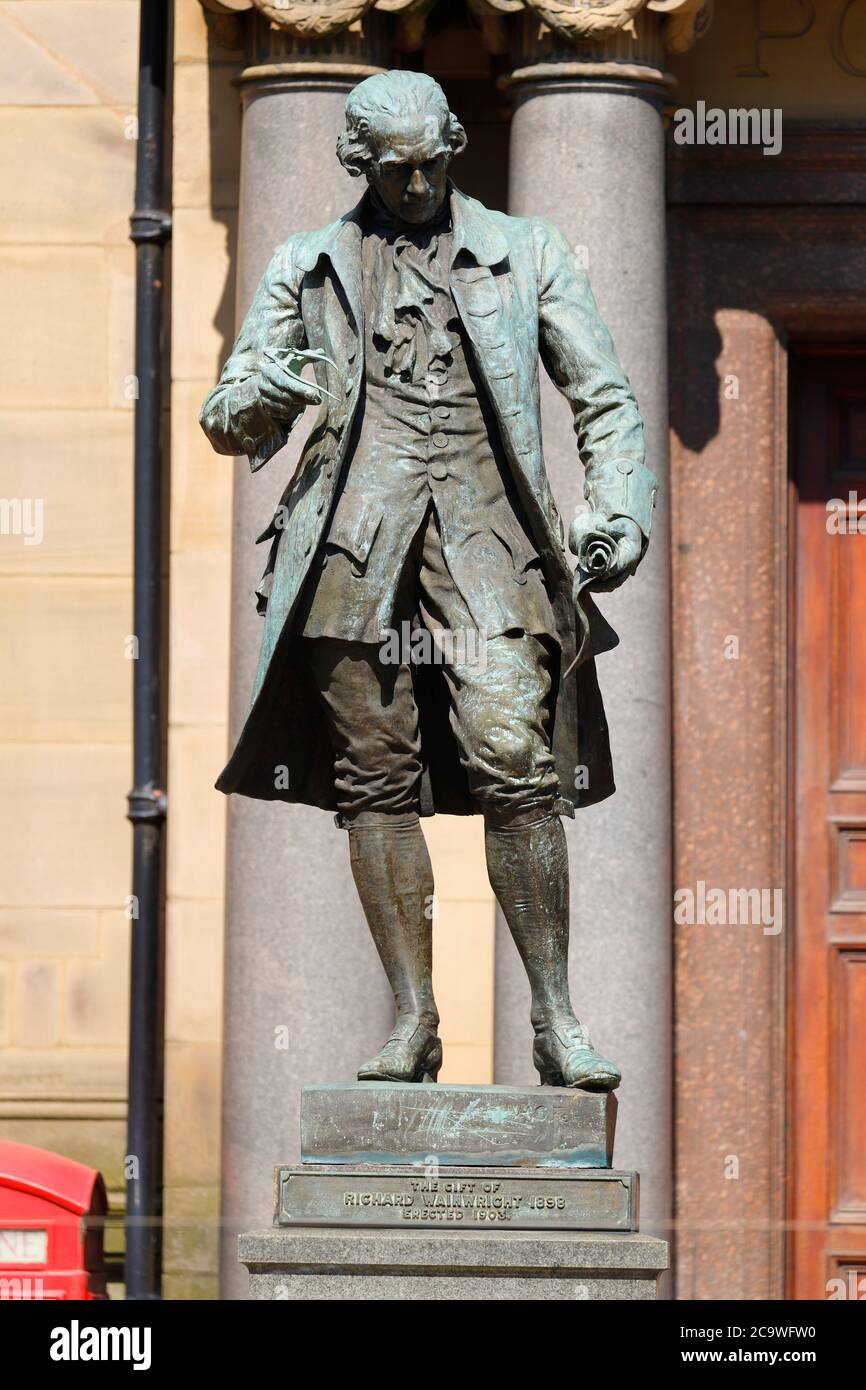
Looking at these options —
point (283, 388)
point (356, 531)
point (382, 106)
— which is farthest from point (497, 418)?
point (382, 106)

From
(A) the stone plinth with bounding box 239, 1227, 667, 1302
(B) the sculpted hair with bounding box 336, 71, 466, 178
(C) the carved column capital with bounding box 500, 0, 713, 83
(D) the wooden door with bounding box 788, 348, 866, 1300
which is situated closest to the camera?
(A) the stone plinth with bounding box 239, 1227, 667, 1302

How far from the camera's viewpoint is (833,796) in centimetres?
1225

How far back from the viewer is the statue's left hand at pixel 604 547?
775cm

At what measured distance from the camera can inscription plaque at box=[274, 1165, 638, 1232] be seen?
7.54m

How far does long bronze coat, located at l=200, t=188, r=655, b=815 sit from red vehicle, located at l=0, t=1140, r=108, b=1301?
291 centimetres

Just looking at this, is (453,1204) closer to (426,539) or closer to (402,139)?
(426,539)

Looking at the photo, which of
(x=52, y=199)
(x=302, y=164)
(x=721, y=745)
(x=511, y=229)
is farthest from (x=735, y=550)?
(x=511, y=229)

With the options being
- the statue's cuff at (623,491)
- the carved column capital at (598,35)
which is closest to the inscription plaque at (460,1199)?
the statue's cuff at (623,491)

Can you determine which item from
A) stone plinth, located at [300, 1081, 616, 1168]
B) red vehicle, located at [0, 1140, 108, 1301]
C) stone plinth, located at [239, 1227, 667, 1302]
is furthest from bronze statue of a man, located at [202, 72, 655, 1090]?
red vehicle, located at [0, 1140, 108, 1301]

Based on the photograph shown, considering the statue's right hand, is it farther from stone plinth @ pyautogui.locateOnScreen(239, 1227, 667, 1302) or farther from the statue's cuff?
stone plinth @ pyautogui.locateOnScreen(239, 1227, 667, 1302)

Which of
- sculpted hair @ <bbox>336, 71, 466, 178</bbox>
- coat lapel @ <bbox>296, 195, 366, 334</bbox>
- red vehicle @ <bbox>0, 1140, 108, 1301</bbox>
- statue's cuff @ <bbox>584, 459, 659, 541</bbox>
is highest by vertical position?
sculpted hair @ <bbox>336, 71, 466, 178</bbox>

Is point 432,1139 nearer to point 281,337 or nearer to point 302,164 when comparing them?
point 281,337

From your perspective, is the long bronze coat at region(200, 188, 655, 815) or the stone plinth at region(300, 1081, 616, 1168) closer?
the stone plinth at region(300, 1081, 616, 1168)

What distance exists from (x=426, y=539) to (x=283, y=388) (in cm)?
55
